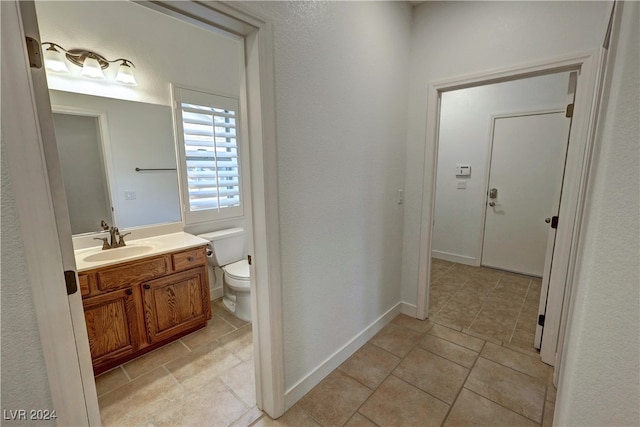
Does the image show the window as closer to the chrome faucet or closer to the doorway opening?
the chrome faucet

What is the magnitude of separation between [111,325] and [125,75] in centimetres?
186

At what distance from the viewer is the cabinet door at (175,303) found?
206 cm

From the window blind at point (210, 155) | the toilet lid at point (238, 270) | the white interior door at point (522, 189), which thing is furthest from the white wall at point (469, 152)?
the toilet lid at point (238, 270)

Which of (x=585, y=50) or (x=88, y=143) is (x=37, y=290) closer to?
(x=88, y=143)

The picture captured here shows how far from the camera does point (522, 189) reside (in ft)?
11.4

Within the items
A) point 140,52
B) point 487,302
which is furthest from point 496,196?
point 140,52

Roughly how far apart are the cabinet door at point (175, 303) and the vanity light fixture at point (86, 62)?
1568 mm

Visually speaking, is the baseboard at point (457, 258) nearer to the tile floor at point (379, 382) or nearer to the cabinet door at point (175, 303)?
the tile floor at point (379, 382)

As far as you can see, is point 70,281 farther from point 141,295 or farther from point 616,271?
point 616,271

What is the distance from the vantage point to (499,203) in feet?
12.0

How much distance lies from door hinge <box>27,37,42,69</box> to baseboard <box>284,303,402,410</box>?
1770 mm

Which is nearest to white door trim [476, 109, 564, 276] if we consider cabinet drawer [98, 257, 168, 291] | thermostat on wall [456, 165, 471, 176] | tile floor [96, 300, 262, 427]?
thermostat on wall [456, 165, 471, 176]

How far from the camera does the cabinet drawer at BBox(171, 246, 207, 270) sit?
7.07 feet

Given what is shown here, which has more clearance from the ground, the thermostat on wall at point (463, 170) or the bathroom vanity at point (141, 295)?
the thermostat on wall at point (463, 170)
